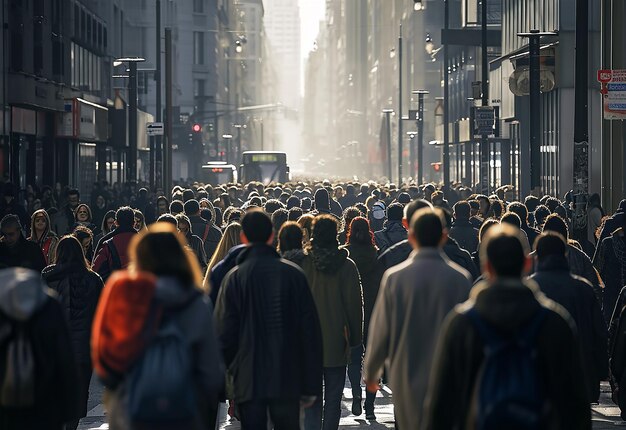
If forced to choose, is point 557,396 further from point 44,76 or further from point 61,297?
point 44,76

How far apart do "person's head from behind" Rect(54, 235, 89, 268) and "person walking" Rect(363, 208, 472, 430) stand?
423cm

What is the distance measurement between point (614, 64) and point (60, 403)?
2567 centimetres

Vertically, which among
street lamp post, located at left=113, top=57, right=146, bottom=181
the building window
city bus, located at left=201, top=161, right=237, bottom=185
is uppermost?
the building window

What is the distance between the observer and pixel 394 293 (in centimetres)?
852

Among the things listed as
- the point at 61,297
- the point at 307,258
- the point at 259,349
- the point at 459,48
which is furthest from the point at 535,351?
the point at 459,48

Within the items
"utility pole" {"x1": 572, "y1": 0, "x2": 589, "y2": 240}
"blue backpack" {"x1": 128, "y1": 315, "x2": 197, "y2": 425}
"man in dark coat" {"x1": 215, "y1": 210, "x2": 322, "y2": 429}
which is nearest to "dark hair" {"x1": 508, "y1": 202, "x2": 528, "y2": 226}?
"utility pole" {"x1": 572, "y1": 0, "x2": 589, "y2": 240}

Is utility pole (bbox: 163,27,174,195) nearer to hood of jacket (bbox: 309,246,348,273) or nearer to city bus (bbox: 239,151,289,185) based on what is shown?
city bus (bbox: 239,151,289,185)

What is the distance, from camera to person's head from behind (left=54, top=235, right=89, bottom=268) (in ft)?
40.2

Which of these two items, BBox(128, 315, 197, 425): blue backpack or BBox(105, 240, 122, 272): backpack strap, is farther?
BBox(105, 240, 122, 272): backpack strap

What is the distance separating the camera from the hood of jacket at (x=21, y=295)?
7.60m

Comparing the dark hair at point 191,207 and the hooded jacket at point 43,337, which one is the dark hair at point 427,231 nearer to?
the hooded jacket at point 43,337

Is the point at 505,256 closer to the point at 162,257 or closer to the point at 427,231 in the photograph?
the point at 162,257

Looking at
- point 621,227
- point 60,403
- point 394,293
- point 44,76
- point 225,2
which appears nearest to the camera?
point 60,403

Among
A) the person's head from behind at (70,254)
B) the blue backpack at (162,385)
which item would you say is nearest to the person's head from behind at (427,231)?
the blue backpack at (162,385)
